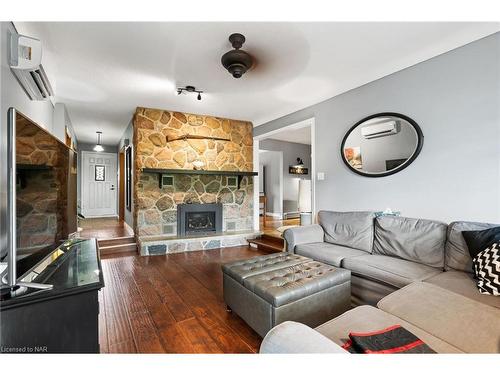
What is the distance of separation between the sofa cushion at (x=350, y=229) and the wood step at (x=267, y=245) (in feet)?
3.80

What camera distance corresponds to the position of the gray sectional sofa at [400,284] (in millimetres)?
1021

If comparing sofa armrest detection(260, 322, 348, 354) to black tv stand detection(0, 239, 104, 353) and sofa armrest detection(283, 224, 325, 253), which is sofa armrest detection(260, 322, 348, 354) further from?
sofa armrest detection(283, 224, 325, 253)

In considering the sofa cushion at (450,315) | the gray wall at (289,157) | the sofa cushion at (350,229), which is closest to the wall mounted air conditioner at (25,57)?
the sofa cushion at (450,315)

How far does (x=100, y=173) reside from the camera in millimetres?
7320

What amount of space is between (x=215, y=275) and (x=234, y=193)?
2.18m

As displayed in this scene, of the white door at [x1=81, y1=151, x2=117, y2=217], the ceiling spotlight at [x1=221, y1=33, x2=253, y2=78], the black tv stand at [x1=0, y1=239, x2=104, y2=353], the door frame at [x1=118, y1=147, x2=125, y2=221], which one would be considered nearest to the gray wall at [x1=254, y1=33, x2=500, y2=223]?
the ceiling spotlight at [x1=221, y1=33, x2=253, y2=78]

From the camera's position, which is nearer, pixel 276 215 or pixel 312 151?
pixel 312 151

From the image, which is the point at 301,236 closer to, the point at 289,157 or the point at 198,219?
the point at 198,219

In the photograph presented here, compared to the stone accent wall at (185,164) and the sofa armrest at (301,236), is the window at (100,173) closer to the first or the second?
the stone accent wall at (185,164)

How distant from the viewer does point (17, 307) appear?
984 millimetres

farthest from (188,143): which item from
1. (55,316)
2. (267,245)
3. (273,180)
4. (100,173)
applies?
(100,173)

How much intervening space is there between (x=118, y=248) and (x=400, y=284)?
4.04m

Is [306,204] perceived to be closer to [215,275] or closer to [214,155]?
[214,155]
